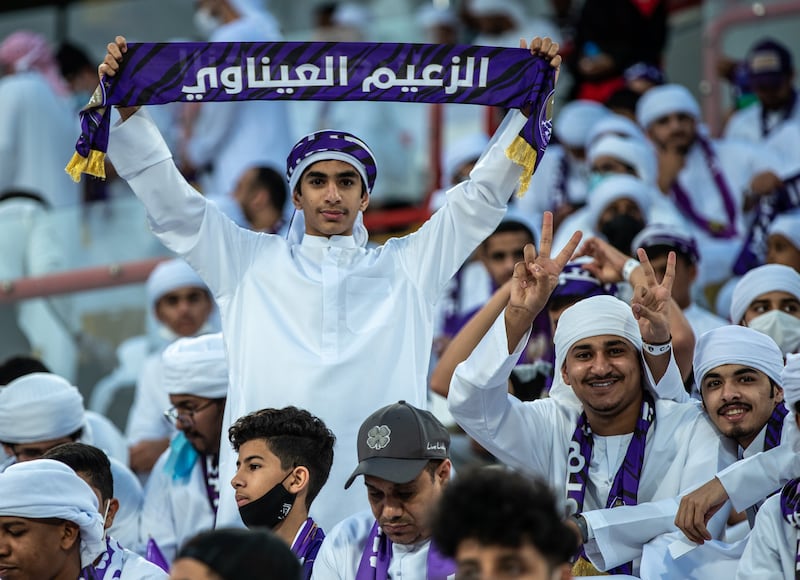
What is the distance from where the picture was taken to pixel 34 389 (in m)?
7.93

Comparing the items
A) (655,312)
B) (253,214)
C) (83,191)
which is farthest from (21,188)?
(655,312)

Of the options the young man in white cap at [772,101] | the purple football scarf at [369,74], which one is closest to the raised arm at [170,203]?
the purple football scarf at [369,74]

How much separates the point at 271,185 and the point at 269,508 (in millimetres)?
4684

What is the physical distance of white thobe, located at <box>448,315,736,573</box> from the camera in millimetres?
6355

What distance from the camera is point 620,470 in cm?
658

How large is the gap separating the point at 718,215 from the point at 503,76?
468cm

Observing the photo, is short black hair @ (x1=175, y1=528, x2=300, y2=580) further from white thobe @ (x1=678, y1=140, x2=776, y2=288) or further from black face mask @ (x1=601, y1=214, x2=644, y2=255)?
white thobe @ (x1=678, y1=140, x2=776, y2=288)

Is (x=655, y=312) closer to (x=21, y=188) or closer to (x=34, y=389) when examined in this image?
(x=34, y=389)

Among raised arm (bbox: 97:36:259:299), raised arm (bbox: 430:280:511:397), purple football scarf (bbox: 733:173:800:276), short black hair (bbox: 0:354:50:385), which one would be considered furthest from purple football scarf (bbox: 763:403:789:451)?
short black hair (bbox: 0:354:50:385)

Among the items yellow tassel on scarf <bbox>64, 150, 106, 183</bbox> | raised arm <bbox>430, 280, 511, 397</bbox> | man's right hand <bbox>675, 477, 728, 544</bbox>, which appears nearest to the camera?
man's right hand <bbox>675, 477, 728, 544</bbox>

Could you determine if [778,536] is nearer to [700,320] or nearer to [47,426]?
[700,320]

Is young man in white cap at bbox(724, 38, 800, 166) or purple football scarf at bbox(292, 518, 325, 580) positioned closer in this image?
purple football scarf at bbox(292, 518, 325, 580)

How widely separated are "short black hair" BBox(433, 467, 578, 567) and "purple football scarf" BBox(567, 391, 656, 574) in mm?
2015

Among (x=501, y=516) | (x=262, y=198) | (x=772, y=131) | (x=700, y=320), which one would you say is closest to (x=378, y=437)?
(x=501, y=516)
